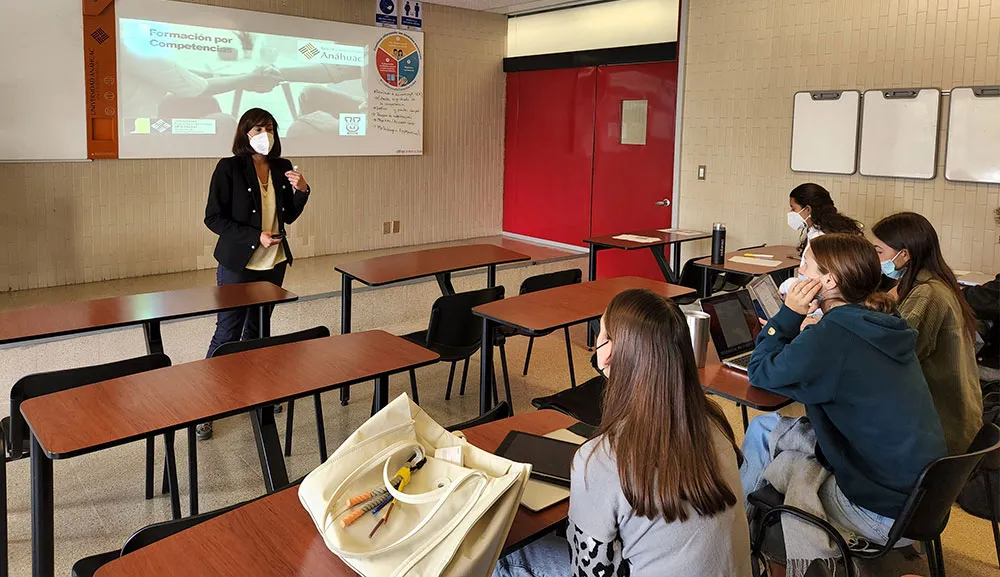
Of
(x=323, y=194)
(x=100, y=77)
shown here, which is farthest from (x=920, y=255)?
(x=100, y=77)

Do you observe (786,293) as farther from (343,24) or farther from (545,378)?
(343,24)

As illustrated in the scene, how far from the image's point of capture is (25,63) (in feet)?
17.5

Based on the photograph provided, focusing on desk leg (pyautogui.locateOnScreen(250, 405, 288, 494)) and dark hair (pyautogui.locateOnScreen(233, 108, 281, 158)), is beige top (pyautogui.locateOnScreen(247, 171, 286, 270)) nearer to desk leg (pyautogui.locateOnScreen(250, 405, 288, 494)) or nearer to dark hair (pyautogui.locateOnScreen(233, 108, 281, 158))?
dark hair (pyautogui.locateOnScreen(233, 108, 281, 158))

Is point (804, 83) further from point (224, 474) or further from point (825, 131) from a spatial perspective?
point (224, 474)

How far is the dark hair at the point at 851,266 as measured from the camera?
215 centimetres

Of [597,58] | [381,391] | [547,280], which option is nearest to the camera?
[381,391]

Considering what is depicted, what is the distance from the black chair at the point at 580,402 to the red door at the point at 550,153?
4550 millimetres

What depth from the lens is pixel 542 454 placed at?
181 centimetres

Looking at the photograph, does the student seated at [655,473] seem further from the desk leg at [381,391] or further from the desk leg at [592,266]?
the desk leg at [592,266]

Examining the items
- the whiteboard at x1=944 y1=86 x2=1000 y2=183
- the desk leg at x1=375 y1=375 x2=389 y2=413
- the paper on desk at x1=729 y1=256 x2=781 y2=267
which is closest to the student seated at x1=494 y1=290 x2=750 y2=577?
the desk leg at x1=375 y1=375 x2=389 y2=413

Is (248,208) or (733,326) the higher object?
(248,208)

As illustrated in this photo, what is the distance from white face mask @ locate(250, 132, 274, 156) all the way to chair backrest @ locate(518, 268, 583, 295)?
145 centimetres

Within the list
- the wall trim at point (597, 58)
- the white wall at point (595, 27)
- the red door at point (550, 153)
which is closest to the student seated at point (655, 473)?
the wall trim at point (597, 58)

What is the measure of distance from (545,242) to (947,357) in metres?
5.63
